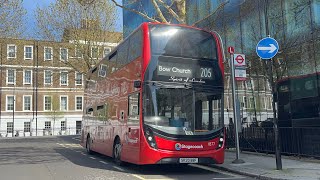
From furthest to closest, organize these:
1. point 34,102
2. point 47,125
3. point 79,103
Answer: point 79,103 < point 47,125 < point 34,102

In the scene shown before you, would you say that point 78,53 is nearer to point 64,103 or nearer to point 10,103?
point 10,103

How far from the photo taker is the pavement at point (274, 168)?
917 cm

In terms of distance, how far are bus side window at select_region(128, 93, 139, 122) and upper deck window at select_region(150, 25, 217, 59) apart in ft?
4.61

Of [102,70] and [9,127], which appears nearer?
[102,70]

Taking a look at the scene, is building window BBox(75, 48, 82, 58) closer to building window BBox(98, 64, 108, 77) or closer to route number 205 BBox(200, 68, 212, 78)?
building window BBox(98, 64, 108, 77)

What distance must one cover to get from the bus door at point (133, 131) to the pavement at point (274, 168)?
2.81 metres

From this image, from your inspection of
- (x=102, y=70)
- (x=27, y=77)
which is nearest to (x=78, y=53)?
(x=102, y=70)

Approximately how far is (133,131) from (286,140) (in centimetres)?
597

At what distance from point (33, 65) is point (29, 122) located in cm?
876

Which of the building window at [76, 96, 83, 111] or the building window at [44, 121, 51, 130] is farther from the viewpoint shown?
the building window at [76, 96, 83, 111]

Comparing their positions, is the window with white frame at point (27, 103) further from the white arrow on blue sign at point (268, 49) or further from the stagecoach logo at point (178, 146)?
the white arrow on blue sign at point (268, 49)

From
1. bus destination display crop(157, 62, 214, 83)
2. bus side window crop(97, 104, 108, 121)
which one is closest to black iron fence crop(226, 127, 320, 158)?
bus destination display crop(157, 62, 214, 83)

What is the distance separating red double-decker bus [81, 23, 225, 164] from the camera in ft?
32.3

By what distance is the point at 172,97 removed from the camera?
10070 millimetres
